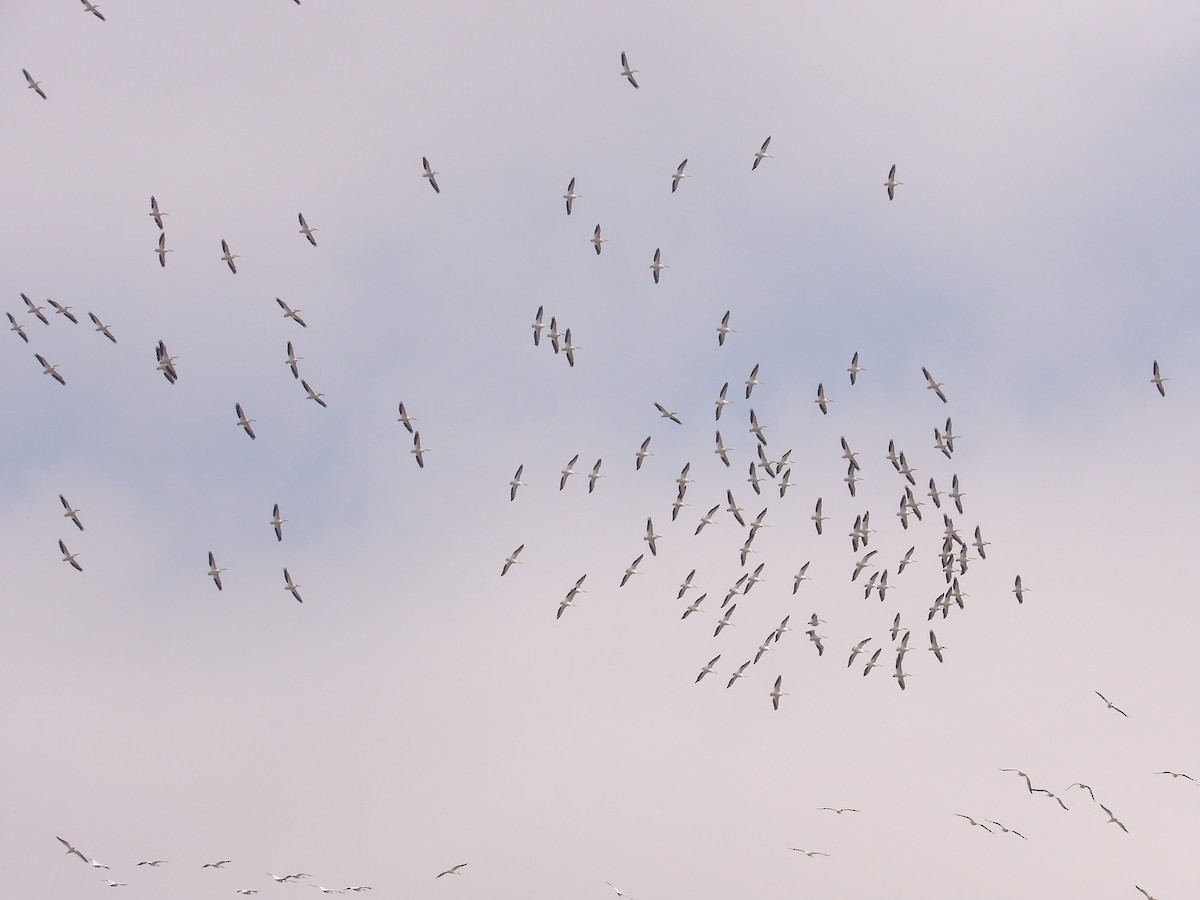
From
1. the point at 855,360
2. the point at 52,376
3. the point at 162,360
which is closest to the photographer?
the point at 162,360

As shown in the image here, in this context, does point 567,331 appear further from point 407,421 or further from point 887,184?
point 887,184

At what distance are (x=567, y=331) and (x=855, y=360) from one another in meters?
17.1

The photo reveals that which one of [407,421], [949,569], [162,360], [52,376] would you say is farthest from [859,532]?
[52,376]

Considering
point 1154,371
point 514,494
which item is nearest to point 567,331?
point 514,494

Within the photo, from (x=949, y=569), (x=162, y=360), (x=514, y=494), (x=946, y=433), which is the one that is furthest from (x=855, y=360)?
(x=162, y=360)

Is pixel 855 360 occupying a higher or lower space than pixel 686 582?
higher

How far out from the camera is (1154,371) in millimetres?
96750

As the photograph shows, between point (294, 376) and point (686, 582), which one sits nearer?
point (294, 376)

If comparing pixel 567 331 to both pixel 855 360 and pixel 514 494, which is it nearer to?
pixel 514 494

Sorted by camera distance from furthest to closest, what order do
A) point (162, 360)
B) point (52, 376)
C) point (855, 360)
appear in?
1. point (855, 360)
2. point (52, 376)
3. point (162, 360)

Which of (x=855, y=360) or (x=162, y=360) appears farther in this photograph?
(x=855, y=360)

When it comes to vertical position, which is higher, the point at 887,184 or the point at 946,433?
the point at 887,184

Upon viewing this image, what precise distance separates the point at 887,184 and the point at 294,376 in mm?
33620

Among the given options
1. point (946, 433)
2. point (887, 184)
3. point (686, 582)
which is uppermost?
point (887, 184)
